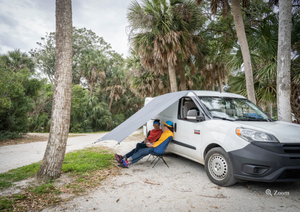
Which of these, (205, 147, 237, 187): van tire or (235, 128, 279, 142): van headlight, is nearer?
(235, 128, 279, 142): van headlight

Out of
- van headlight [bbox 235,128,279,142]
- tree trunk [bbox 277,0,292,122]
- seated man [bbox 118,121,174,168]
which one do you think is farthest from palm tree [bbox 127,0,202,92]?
van headlight [bbox 235,128,279,142]

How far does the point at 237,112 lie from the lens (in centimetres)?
458

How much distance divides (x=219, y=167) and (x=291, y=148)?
1.33 metres

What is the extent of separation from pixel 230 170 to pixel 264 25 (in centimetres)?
712

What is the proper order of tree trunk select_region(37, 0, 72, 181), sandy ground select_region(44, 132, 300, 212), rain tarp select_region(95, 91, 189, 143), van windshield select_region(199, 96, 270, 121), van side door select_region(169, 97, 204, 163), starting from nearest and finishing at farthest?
sandy ground select_region(44, 132, 300, 212), tree trunk select_region(37, 0, 72, 181), van windshield select_region(199, 96, 270, 121), van side door select_region(169, 97, 204, 163), rain tarp select_region(95, 91, 189, 143)

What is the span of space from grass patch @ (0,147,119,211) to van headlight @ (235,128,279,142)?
126 inches

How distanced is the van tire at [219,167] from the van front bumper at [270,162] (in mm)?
302

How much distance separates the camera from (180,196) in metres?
3.52

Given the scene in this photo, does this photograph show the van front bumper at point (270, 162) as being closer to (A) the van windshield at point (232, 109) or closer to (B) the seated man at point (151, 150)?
(A) the van windshield at point (232, 109)

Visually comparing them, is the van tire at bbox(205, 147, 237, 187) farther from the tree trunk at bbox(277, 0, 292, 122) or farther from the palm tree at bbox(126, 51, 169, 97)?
the palm tree at bbox(126, 51, 169, 97)

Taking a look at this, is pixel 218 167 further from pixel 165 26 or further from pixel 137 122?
pixel 165 26

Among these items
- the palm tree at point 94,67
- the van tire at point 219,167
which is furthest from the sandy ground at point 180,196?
the palm tree at point 94,67

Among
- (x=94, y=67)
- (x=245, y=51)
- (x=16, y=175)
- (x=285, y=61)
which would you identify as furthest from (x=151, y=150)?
(x=94, y=67)

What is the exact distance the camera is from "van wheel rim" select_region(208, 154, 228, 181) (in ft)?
12.4
